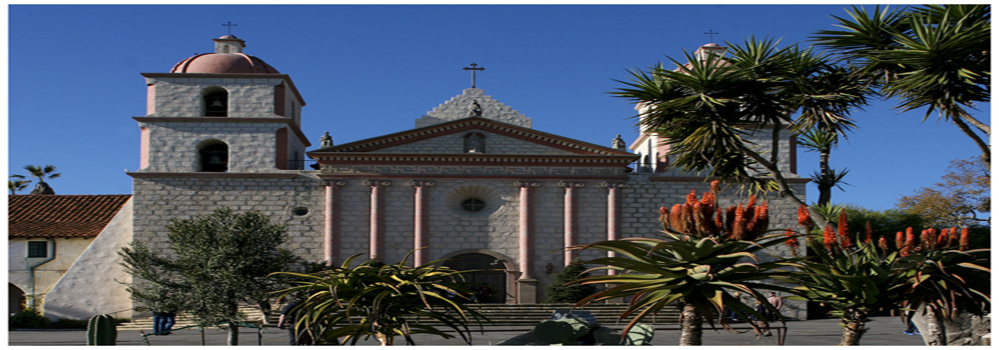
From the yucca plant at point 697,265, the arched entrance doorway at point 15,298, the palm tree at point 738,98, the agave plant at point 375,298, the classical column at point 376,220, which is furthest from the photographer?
the arched entrance doorway at point 15,298

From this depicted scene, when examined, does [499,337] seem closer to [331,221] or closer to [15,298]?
[331,221]

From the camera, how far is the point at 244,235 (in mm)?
22750

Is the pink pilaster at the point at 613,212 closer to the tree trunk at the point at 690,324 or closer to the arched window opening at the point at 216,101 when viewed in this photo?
the arched window opening at the point at 216,101

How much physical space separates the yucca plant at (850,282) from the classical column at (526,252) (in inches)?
851

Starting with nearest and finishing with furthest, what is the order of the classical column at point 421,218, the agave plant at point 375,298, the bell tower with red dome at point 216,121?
the agave plant at point 375,298
the classical column at point 421,218
the bell tower with red dome at point 216,121

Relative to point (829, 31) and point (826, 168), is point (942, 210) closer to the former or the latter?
point (826, 168)

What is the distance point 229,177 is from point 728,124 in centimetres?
2108

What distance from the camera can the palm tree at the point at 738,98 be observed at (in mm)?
14016

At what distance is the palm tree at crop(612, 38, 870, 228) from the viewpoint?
14.0 meters

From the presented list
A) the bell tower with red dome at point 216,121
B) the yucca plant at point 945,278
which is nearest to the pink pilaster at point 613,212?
the bell tower with red dome at point 216,121

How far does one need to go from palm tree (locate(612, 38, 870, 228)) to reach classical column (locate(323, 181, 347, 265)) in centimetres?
1778

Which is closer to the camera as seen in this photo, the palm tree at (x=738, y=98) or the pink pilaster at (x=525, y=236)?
the palm tree at (x=738, y=98)

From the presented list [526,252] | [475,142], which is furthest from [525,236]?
[475,142]

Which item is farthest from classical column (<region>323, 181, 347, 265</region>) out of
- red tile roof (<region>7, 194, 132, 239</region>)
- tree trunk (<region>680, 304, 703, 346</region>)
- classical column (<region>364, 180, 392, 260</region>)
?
tree trunk (<region>680, 304, 703, 346</region>)
